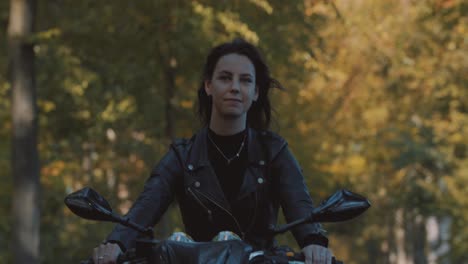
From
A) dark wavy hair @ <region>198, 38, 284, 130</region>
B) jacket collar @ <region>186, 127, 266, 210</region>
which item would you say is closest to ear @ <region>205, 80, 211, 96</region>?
dark wavy hair @ <region>198, 38, 284, 130</region>

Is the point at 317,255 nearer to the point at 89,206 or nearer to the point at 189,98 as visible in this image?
the point at 89,206

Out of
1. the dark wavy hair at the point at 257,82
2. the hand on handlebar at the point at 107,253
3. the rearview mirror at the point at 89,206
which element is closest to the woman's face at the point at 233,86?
the dark wavy hair at the point at 257,82

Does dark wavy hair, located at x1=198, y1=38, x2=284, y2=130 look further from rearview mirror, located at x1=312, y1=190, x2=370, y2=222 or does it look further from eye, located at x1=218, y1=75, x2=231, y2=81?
rearview mirror, located at x1=312, y1=190, x2=370, y2=222

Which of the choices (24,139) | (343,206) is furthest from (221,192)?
(24,139)

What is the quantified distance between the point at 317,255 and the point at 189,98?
14428mm

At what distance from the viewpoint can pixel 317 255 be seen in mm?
4426

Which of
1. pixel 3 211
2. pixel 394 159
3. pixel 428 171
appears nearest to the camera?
pixel 3 211

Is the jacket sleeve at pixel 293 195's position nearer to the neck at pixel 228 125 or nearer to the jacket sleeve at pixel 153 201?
the neck at pixel 228 125

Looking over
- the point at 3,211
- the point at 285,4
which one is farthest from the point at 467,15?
the point at 3,211

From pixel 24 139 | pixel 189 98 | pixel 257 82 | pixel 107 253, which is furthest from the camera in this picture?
pixel 189 98

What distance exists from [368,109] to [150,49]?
1358cm

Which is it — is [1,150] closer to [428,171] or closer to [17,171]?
[17,171]

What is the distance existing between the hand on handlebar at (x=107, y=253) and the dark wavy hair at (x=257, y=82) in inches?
42.9

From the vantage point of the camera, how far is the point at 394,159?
95.1 feet
